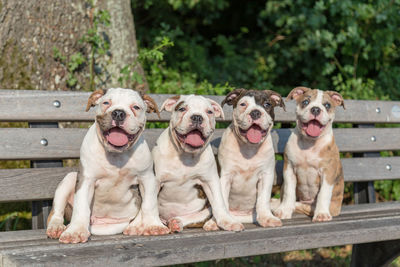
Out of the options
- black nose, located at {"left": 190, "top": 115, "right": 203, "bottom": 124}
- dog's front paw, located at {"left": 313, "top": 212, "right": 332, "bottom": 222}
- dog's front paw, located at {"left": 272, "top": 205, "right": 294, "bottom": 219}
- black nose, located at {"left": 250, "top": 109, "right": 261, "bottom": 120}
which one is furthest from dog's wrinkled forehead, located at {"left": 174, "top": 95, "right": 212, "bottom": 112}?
dog's front paw, located at {"left": 313, "top": 212, "right": 332, "bottom": 222}

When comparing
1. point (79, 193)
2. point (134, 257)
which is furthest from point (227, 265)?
point (134, 257)

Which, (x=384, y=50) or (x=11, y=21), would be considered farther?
(x=384, y=50)

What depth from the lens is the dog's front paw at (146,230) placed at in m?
3.32

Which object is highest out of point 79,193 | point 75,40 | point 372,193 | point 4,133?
point 75,40

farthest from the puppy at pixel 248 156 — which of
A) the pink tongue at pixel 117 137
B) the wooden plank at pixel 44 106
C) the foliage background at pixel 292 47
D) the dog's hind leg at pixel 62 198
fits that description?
the foliage background at pixel 292 47

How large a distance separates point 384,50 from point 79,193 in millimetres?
6231

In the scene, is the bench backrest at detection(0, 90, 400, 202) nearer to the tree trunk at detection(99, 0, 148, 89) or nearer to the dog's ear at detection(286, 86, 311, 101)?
the dog's ear at detection(286, 86, 311, 101)

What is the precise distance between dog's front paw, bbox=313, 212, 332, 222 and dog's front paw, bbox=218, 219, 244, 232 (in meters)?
0.73

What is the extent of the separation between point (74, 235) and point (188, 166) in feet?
3.44

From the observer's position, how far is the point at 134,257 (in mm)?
2586

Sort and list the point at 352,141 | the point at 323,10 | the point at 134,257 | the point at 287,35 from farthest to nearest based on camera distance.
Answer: the point at 287,35
the point at 323,10
the point at 352,141
the point at 134,257

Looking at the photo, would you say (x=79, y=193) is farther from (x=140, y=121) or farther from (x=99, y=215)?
(x=140, y=121)

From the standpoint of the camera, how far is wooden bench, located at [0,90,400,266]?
2.71 m

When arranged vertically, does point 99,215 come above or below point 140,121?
below
